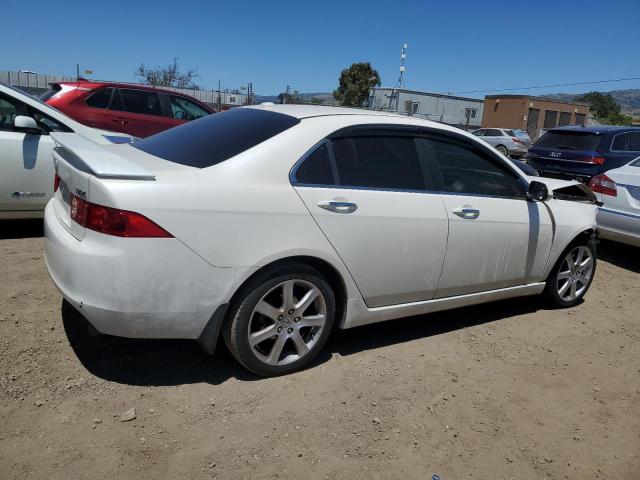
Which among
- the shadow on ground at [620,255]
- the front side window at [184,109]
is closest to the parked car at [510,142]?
the shadow on ground at [620,255]

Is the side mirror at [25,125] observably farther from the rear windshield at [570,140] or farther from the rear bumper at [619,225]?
the rear windshield at [570,140]

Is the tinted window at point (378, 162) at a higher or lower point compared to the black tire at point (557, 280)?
higher

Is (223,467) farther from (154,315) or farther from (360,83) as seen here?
(360,83)

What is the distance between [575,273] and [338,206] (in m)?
2.84

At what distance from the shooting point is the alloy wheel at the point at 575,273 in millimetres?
4680

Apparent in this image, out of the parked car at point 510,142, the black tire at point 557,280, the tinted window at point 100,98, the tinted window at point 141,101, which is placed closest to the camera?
the black tire at point 557,280

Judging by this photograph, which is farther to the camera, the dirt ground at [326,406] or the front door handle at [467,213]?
the front door handle at [467,213]

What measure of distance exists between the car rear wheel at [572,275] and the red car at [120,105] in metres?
6.88

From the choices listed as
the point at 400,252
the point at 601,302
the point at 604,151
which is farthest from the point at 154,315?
the point at 604,151

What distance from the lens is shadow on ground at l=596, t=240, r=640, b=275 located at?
21.8 ft

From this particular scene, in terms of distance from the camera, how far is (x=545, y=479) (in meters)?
2.54

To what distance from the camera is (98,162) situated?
2.71m

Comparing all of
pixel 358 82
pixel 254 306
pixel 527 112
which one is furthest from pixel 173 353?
pixel 527 112

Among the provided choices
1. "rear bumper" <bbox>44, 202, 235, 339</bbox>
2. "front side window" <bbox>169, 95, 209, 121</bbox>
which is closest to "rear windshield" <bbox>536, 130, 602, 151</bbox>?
"front side window" <bbox>169, 95, 209, 121</bbox>
